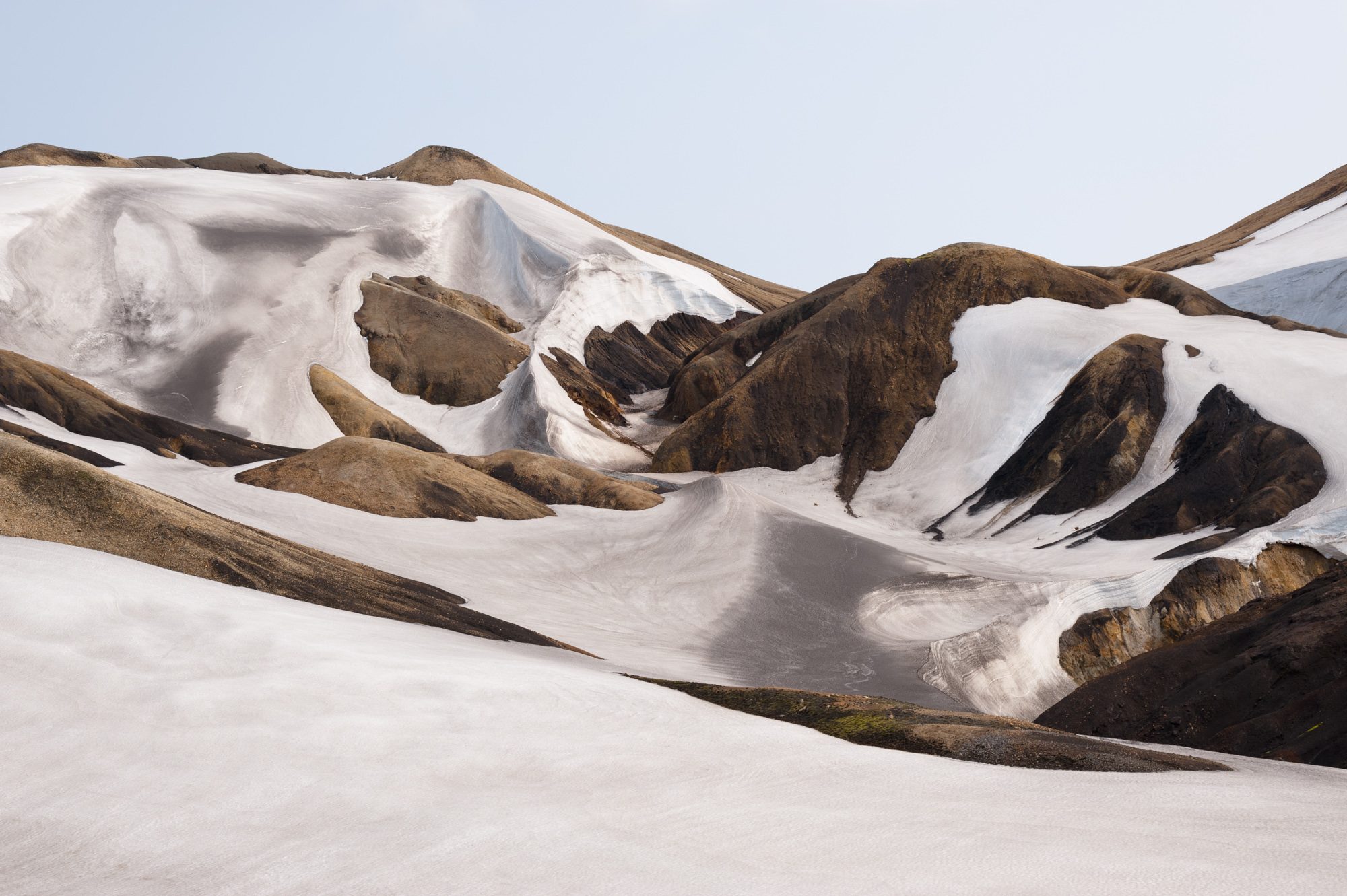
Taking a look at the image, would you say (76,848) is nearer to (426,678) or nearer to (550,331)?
(426,678)

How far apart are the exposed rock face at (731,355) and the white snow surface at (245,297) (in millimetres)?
6255

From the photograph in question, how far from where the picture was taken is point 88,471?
1518 cm

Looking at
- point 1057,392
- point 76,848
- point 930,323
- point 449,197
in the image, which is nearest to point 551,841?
point 76,848

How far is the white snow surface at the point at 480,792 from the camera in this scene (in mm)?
5688

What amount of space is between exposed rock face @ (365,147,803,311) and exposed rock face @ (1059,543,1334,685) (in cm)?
5663

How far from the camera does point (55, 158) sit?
2731 inches

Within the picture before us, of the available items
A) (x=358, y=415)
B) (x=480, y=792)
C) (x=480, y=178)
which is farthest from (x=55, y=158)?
(x=480, y=792)

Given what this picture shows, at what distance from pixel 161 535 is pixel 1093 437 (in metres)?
30.3

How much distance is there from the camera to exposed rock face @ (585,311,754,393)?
202ft

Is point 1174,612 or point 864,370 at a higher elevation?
point 864,370

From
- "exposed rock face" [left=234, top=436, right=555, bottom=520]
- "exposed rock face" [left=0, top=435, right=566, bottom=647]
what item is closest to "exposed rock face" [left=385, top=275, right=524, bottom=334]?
"exposed rock face" [left=234, top=436, right=555, bottom=520]

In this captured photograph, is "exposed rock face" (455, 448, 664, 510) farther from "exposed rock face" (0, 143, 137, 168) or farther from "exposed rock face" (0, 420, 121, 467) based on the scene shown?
"exposed rock face" (0, 143, 137, 168)

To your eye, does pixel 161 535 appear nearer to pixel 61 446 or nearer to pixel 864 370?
pixel 61 446

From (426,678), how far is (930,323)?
41.0 metres
